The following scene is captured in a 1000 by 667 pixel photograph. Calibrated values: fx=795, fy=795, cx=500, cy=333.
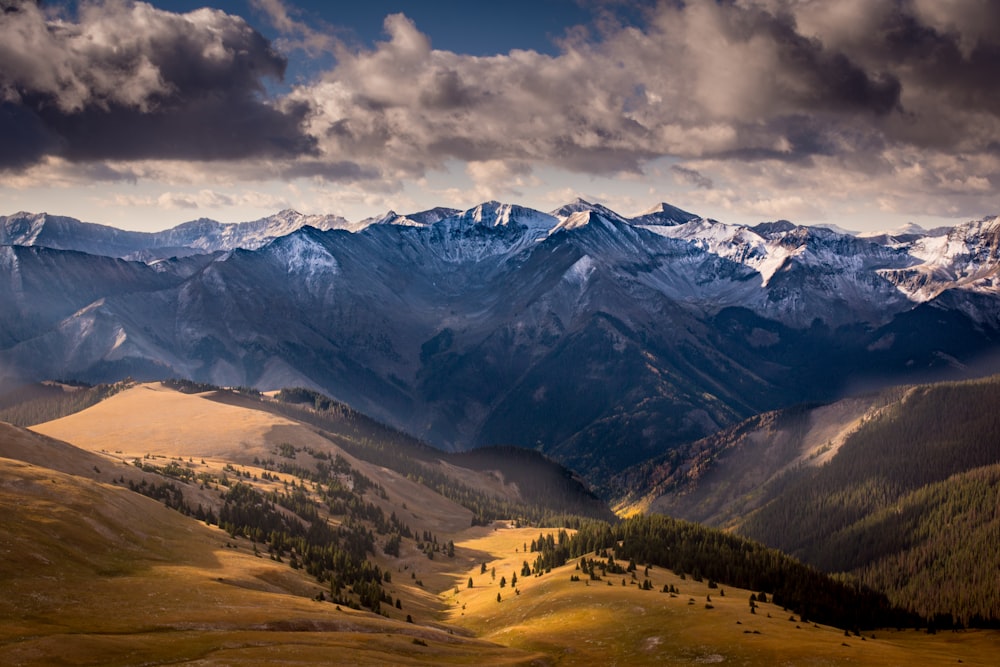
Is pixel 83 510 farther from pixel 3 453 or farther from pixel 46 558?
pixel 3 453

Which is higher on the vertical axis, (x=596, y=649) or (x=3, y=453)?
(x=3, y=453)

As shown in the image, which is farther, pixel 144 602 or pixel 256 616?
pixel 256 616

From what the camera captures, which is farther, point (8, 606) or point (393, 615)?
point (393, 615)

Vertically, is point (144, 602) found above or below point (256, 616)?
above

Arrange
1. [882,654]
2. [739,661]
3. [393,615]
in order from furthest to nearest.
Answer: [393,615] → [882,654] → [739,661]

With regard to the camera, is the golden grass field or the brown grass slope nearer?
the brown grass slope

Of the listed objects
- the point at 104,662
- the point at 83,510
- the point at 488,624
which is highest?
the point at 83,510

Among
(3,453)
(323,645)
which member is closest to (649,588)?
(323,645)

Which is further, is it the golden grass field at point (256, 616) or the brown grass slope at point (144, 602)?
the golden grass field at point (256, 616)
